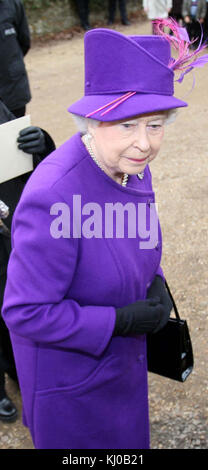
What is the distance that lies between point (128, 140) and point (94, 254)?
13.9 inches

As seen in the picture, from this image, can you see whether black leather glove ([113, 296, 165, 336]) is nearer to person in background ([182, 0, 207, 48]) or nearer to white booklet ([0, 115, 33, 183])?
white booklet ([0, 115, 33, 183])

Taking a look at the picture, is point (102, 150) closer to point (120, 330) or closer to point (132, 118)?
point (132, 118)

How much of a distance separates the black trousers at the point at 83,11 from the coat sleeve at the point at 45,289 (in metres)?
12.7

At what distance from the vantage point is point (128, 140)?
60.5 inches

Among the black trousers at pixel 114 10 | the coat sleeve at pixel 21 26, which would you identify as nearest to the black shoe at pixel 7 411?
the coat sleeve at pixel 21 26

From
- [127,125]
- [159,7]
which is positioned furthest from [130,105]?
[159,7]

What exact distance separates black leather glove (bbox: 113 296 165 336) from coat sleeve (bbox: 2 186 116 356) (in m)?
0.04

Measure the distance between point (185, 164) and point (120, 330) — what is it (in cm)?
467

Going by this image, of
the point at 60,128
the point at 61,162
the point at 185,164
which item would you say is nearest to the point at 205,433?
the point at 61,162

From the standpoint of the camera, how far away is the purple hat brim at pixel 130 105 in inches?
57.4

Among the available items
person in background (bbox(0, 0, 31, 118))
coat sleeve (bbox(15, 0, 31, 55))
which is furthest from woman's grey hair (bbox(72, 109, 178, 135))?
coat sleeve (bbox(15, 0, 31, 55))

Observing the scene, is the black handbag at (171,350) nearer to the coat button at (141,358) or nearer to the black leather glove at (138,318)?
the coat button at (141,358)

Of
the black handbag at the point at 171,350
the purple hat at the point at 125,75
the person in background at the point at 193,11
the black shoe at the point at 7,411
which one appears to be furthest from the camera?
the person in background at the point at 193,11

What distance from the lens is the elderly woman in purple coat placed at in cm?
150
